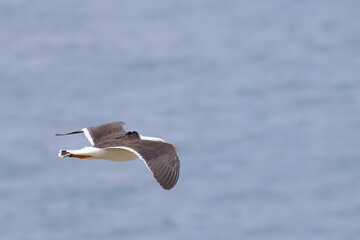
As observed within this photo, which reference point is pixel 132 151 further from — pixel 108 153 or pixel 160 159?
pixel 108 153

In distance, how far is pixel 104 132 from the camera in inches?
623

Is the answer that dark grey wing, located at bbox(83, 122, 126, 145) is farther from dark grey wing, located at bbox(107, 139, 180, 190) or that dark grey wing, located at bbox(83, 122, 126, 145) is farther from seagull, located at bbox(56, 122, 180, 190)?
dark grey wing, located at bbox(107, 139, 180, 190)

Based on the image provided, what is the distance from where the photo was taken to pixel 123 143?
14.5 m

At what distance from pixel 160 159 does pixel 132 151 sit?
43 centimetres

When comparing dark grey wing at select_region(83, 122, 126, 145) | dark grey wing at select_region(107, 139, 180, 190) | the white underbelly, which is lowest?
dark grey wing at select_region(107, 139, 180, 190)

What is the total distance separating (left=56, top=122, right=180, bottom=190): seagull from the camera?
1359cm

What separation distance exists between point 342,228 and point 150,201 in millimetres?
6464

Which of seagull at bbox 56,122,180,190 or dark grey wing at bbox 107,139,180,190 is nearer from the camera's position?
dark grey wing at bbox 107,139,180,190

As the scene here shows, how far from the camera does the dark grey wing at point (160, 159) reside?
13.5m

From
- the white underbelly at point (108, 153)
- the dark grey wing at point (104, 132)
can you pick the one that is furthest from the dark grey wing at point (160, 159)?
the dark grey wing at point (104, 132)

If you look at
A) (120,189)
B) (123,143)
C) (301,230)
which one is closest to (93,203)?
(120,189)

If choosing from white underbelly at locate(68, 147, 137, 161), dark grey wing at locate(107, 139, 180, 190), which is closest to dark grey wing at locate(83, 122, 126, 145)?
white underbelly at locate(68, 147, 137, 161)

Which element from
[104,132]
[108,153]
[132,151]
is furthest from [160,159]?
[104,132]

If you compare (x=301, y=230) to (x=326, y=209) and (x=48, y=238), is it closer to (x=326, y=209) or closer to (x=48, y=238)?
(x=326, y=209)
